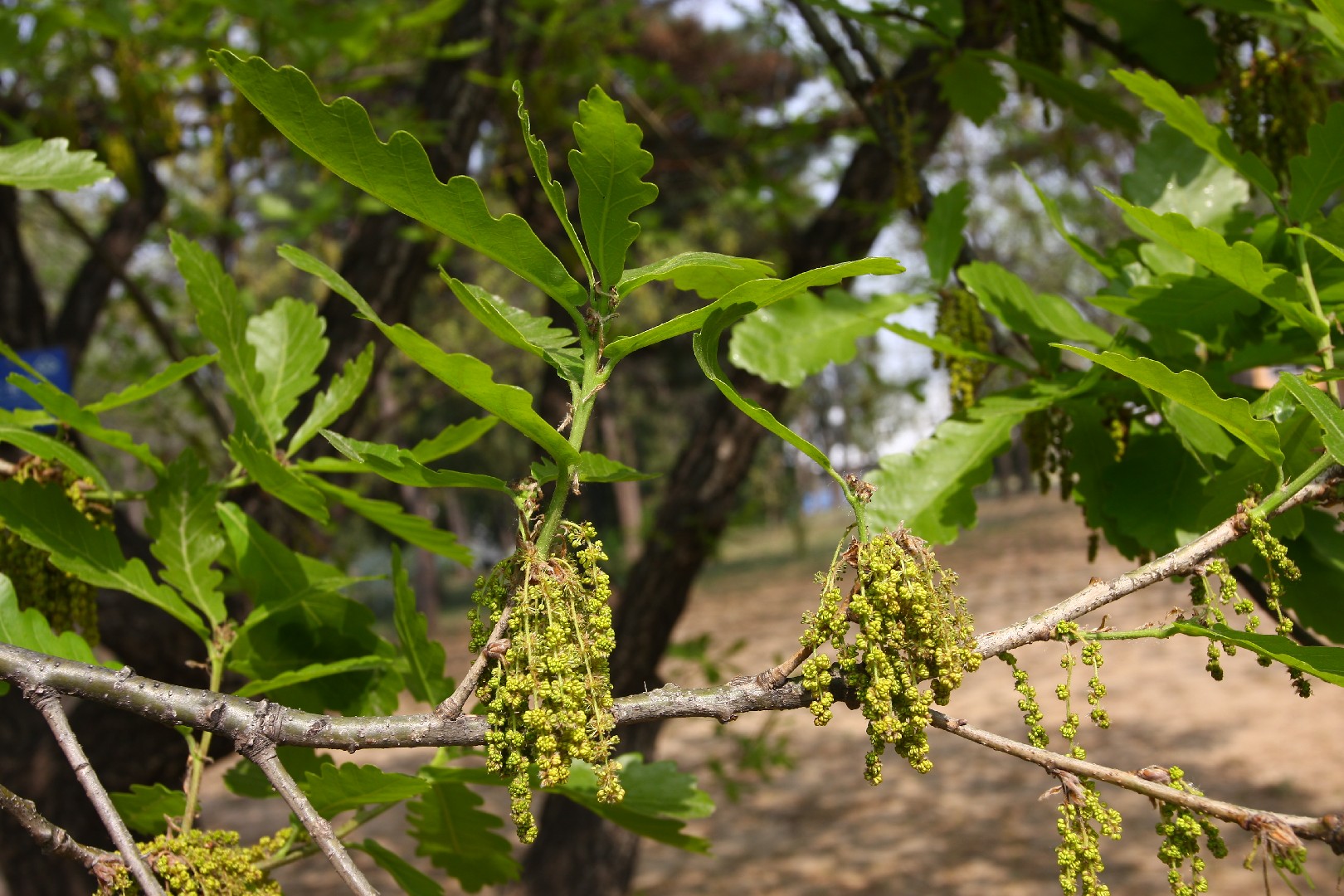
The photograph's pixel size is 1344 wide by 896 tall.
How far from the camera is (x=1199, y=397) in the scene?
3.02 ft

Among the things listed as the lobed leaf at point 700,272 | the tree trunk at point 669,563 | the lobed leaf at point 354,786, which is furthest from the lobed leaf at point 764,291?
the tree trunk at point 669,563

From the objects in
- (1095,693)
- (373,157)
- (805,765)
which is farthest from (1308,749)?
(373,157)

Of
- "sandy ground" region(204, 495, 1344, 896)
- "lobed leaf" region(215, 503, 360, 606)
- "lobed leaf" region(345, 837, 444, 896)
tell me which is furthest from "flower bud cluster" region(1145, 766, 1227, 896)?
→ "sandy ground" region(204, 495, 1344, 896)

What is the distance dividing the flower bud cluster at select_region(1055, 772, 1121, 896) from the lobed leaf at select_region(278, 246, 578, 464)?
0.51 m

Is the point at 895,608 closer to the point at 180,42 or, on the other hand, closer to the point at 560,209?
the point at 560,209

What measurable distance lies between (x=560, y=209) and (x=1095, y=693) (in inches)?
25.2

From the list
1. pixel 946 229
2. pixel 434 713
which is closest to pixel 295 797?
pixel 434 713

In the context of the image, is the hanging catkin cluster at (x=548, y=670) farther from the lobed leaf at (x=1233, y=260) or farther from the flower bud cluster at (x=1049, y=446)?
the flower bud cluster at (x=1049, y=446)

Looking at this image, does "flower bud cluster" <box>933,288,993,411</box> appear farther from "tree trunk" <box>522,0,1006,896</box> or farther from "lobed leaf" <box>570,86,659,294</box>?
"tree trunk" <box>522,0,1006,896</box>

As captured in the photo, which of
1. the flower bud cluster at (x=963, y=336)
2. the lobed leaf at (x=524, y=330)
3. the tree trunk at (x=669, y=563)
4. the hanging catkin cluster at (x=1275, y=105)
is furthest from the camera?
the tree trunk at (x=669, y=563)

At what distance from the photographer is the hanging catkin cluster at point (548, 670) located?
2.80 feet

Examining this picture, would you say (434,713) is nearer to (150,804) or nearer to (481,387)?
(481,387)

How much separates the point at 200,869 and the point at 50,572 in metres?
0.59

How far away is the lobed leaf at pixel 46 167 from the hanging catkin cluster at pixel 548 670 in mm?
875
